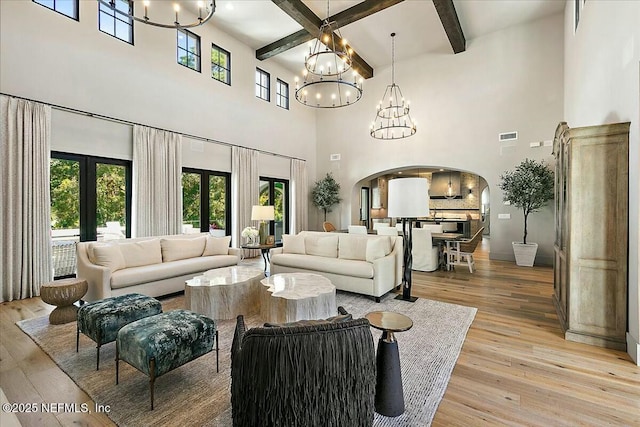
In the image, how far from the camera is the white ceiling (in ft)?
20.1

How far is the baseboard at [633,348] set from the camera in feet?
8.06

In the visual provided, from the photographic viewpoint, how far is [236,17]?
649 centimetres

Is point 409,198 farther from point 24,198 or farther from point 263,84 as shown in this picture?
point 263,84

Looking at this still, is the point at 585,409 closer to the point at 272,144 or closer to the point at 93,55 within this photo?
the point at 93,55

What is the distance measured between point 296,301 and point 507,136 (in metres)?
6.94

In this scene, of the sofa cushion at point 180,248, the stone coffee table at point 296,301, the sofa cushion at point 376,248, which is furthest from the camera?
the sofa cushion at point 180,248

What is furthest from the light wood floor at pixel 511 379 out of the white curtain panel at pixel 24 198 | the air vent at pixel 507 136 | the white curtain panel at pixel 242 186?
the air vent at pixel 507 136

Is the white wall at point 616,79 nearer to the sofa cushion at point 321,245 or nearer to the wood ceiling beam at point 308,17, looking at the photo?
the wood ceiling beam at point 308,17

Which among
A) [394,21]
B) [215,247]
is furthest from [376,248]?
[394,21]

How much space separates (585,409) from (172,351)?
2765 mm

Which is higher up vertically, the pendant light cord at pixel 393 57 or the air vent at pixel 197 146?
the pendant light cord at pixel 393 57

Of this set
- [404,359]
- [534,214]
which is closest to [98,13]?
[404,359]

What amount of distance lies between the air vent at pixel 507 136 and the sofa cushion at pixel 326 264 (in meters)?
5.44

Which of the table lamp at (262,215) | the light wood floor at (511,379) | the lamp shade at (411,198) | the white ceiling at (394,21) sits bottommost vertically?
the light wood floor at (511,379)
